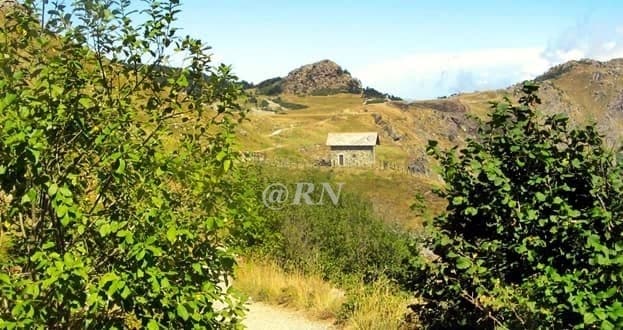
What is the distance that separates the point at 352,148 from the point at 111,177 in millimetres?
70601

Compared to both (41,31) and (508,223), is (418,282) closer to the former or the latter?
(508,223)

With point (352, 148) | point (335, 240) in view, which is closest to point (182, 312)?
point (335, 240)

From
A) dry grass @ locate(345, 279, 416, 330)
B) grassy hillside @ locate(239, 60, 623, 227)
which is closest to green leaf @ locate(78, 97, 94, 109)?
dry grass @ locate(345, 279, 416, 330)

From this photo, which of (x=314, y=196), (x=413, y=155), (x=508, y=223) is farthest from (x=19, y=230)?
(x=413, y=155)

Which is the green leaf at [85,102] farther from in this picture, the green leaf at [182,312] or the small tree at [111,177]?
the green leaf at [182,312]

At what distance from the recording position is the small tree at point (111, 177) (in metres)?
3.56

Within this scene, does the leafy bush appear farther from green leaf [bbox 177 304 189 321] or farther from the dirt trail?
green leaf [bbox 177 304 189 321]

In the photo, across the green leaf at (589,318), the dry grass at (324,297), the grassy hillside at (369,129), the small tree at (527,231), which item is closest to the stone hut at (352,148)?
the grassy hillside at (369,129)

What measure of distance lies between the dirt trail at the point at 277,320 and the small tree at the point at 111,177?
195 inches

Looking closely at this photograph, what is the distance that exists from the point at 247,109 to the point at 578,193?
91.0 inches

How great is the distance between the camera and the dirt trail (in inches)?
362

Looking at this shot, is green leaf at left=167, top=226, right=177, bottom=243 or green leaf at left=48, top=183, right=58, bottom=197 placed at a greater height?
green leaf at left=48, top=183, right=58, bottom=197

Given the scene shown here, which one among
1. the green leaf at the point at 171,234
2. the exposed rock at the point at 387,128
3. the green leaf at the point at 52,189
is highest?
the green leaf at the point at 52,189

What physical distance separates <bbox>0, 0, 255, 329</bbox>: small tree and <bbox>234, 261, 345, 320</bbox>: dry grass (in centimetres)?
554
